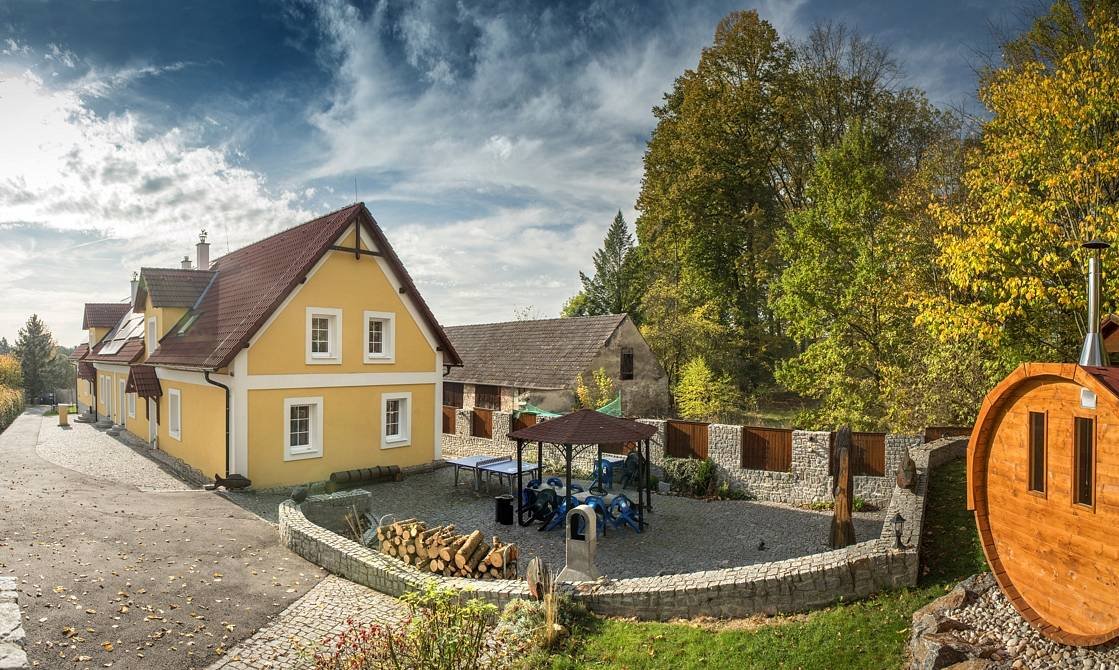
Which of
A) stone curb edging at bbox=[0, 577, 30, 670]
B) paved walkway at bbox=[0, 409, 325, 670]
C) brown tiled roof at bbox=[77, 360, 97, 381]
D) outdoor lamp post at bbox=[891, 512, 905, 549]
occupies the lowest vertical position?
paved walkway at bbox=[0, 409, 325, 670]

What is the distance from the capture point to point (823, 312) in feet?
77.1

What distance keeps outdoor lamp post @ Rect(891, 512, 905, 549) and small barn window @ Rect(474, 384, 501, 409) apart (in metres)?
20.4

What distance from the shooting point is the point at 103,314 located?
34.7 metres

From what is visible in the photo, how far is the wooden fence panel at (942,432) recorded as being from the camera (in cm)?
1830

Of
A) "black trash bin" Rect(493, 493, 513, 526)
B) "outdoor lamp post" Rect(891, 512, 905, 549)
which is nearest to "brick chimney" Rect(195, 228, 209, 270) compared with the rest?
"black trash bin" Rect(493, 493, 513, 526)

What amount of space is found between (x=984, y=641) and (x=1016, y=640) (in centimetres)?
28

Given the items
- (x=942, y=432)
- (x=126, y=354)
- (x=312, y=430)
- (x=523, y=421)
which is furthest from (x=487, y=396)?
(x=942, y=432)

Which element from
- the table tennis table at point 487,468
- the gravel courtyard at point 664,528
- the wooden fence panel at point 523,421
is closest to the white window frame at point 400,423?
the gravel courtyard at point 664,528

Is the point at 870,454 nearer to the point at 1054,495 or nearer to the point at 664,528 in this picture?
the point at 664,528

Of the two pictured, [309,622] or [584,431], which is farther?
[584,431]

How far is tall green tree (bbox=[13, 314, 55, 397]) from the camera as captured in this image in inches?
1877

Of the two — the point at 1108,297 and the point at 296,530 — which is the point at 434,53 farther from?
the point at 1108,297

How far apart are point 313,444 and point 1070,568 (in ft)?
53.9

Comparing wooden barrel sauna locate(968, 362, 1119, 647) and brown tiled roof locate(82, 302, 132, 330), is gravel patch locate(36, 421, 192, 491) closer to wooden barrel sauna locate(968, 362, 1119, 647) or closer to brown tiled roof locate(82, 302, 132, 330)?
brown tiled roof locate(82, 302, 132, 330)
